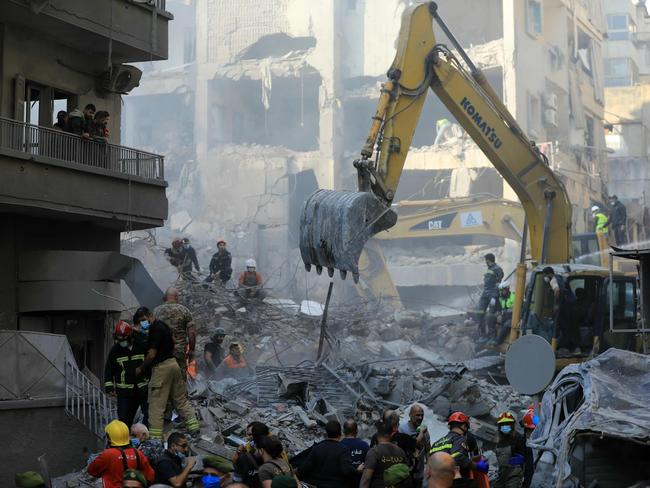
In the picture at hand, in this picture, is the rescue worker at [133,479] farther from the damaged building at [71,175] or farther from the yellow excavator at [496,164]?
the damaged building at [71,175]

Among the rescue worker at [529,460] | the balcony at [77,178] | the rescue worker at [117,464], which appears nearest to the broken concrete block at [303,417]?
the rescue worker at [529,460]

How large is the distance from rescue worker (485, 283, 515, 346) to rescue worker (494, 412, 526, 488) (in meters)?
9.01

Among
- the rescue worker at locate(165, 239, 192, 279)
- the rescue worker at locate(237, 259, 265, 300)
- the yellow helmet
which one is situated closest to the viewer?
the yellow helmet

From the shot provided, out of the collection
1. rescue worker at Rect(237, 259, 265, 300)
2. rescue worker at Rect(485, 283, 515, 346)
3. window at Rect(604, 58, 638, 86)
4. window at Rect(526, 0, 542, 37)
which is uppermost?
window at Rect(604, 58, 638, 86)

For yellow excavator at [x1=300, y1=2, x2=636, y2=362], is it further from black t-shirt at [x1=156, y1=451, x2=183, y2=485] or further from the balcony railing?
black t-shirt at [x1=156, y1=451, x2=183, y2=485]

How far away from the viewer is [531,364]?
12969 mm

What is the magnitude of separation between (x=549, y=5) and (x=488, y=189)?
8.15 metres

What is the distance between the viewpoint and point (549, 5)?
141ft

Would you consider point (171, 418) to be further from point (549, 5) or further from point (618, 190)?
point (618, 190)

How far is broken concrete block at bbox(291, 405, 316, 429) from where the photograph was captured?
46.8ft

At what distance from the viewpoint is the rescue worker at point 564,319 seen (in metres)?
16.6

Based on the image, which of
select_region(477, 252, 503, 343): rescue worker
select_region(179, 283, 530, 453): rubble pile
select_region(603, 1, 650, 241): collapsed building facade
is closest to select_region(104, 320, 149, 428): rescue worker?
select_region(179, 283, 530, 453): rubble pile

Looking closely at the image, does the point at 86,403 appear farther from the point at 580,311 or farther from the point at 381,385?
the point at 580,311

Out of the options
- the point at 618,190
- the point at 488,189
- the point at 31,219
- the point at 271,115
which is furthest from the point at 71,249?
the point at 618,190
